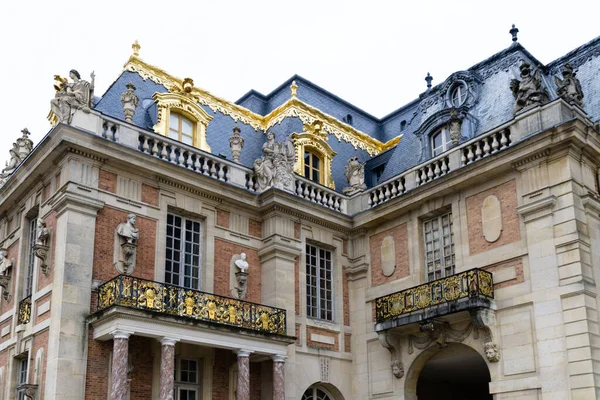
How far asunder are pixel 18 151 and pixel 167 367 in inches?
302

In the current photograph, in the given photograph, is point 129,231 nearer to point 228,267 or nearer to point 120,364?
point 228,267

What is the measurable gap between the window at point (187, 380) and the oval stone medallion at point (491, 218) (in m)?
6.68

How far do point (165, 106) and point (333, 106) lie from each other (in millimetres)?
6944

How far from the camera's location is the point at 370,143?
22125 millimetres

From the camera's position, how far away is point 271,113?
67.1 ft

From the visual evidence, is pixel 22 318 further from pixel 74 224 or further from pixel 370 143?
pixel 370 143

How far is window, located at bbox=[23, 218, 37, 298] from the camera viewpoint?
15.6 meters

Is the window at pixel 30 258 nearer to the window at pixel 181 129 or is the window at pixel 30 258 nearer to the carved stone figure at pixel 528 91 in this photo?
the window at pixel 181 129

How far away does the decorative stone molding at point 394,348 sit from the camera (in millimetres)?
→ 16203

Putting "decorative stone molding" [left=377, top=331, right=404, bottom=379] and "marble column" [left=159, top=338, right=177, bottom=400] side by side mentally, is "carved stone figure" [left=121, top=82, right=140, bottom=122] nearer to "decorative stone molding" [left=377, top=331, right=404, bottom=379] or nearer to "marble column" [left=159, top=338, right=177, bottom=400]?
"marble column" [left=159, top=338, right=177, bottom=400]

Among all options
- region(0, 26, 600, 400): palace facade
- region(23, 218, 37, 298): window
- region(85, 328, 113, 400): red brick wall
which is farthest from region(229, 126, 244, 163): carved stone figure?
region(85, 328, 113, 400): red brick wall

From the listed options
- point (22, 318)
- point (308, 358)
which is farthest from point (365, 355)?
point (22, 318)

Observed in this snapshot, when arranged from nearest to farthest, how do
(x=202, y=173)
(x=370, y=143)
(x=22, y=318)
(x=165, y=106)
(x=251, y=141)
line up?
1. (x=22, y=318)
2. (x=202, y=173)
3. (x=165, y=106)
4. (x=251, y=141)
5. (x=370, y=143)

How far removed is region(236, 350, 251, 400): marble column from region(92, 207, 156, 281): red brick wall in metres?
2.41
